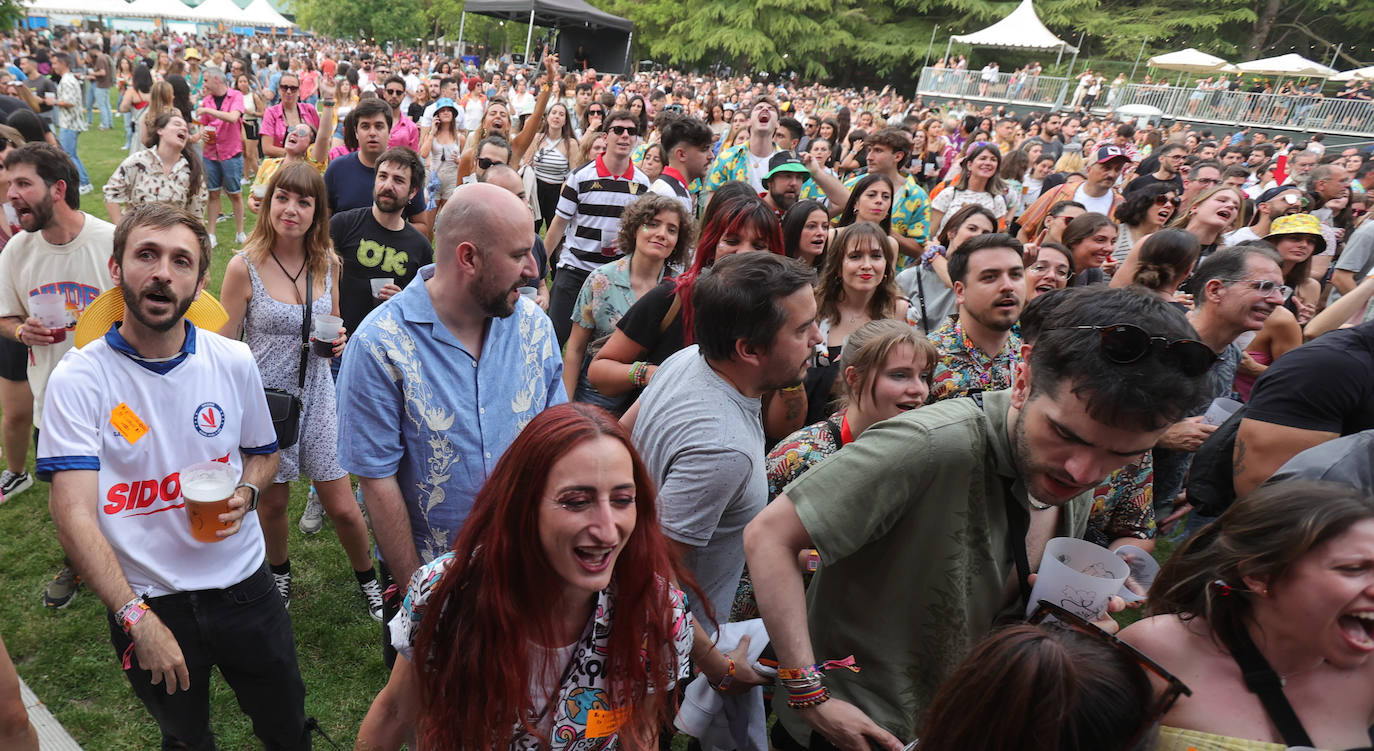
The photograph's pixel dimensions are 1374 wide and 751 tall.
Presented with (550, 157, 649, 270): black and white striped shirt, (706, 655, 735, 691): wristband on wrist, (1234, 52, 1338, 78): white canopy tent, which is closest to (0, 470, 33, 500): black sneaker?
(550, 157, 649, 270): black and white striped shirt

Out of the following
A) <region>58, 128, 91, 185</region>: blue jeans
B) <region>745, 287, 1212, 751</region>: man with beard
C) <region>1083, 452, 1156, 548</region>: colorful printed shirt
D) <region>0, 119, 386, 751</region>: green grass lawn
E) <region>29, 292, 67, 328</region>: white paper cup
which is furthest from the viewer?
<region>58, 128, 91, 185</region>: blue jeans

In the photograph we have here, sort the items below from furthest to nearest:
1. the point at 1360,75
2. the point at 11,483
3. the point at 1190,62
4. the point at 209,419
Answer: the point at 1190,62
the point at 1360,75
the point at 11,483
the point at 209,419

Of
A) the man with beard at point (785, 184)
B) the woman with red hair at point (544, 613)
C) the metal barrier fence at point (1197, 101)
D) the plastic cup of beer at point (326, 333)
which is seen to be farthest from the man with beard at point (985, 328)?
the metal barrier fence at point (1197, 101)

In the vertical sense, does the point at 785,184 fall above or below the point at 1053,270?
above

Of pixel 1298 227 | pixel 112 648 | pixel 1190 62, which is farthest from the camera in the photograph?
pixel 1190 62

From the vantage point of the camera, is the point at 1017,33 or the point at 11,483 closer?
the point at 11,483

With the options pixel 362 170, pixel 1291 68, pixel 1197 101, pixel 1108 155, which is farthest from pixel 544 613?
pixel 1291 68

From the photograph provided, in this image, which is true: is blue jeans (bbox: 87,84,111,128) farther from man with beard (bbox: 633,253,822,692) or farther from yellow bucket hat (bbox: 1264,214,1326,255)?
yellow bucket hat (bbox: 1264,214,1326,255)

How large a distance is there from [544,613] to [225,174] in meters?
10.1

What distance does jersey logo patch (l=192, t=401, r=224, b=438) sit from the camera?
2383 millimetres

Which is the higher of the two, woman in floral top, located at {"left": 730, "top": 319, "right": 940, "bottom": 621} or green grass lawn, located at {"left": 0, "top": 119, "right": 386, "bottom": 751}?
woman in floral top, located at {"left": 730, "top": 319, "right": 940, "bottom": 621}

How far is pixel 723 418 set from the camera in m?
2.23

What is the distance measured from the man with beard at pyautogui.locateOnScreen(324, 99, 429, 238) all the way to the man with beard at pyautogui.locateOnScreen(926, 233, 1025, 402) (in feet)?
12.5

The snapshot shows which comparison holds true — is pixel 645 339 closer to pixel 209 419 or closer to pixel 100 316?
pixel 209 419
